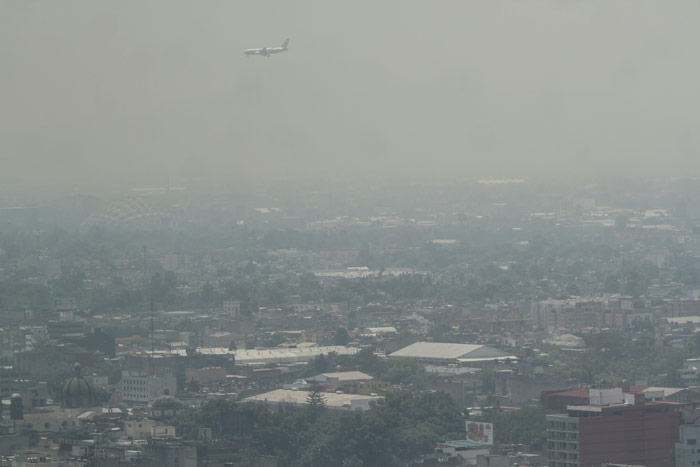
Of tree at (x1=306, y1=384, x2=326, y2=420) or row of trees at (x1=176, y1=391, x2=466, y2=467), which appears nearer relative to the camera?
row of trees at (x1=176, y1=391, x2=466, y2=467)

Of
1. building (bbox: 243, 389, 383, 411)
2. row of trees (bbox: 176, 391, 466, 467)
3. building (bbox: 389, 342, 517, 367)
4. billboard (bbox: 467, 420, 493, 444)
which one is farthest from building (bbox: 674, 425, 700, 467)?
building (bbox: 389, 342, 517, 367)

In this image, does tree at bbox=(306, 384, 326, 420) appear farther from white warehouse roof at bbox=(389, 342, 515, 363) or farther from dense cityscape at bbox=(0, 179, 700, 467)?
A: white warehouse roof at bbox=(389, 342, 515, 363)

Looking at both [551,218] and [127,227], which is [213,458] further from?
[551,218]

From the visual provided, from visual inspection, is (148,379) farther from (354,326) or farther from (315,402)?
(354,326)

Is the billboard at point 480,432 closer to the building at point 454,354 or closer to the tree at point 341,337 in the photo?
the building at point 454,354

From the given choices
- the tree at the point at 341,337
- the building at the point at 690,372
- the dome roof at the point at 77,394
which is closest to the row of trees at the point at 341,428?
the dome roof at the point at 77,394

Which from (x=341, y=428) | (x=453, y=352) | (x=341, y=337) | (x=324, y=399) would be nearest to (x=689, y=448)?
(x=341, y=428)

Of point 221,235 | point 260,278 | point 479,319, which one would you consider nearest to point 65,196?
point 260,278
